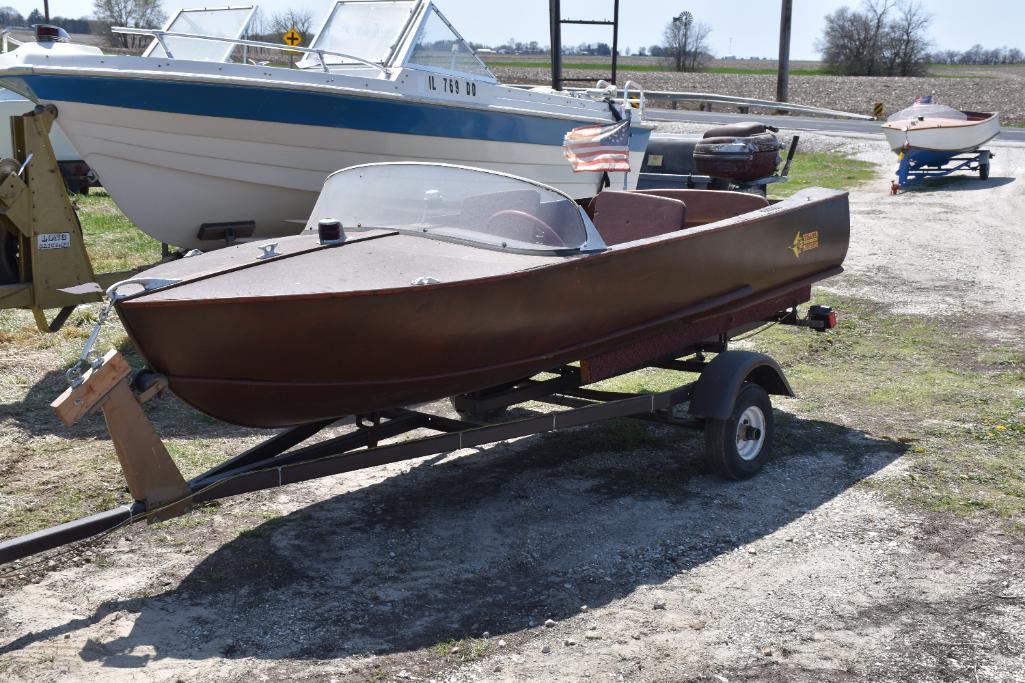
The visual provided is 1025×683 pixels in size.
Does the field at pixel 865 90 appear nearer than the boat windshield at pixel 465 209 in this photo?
No

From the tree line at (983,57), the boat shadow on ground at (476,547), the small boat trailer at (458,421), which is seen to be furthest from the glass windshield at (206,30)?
the tree line at (983,57)

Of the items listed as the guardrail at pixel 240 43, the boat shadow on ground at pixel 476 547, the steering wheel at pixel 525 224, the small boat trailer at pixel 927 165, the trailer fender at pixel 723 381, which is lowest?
the boat shadow on ground at pixel 476 547

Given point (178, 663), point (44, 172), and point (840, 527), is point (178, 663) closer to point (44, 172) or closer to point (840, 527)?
point (840, 527)

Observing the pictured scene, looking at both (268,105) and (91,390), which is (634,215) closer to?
(91,390)

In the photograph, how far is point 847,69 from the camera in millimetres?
53781

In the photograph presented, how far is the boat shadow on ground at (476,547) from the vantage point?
3721 millimetres

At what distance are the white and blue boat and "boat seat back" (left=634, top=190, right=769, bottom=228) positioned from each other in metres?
3.01

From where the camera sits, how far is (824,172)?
19.8m

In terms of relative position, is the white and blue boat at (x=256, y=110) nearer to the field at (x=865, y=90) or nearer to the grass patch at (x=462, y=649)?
the grass patch at (x=462, y=649)

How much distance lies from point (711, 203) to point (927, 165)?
42.7 ft

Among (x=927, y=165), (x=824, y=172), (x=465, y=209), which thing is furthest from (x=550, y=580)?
(x=824, y=172)

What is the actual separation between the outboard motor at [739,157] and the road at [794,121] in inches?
704

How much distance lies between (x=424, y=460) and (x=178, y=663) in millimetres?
2263

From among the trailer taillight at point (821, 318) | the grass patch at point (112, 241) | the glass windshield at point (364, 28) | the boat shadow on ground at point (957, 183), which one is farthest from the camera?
the boat shadow on ground at point (957, 183)
